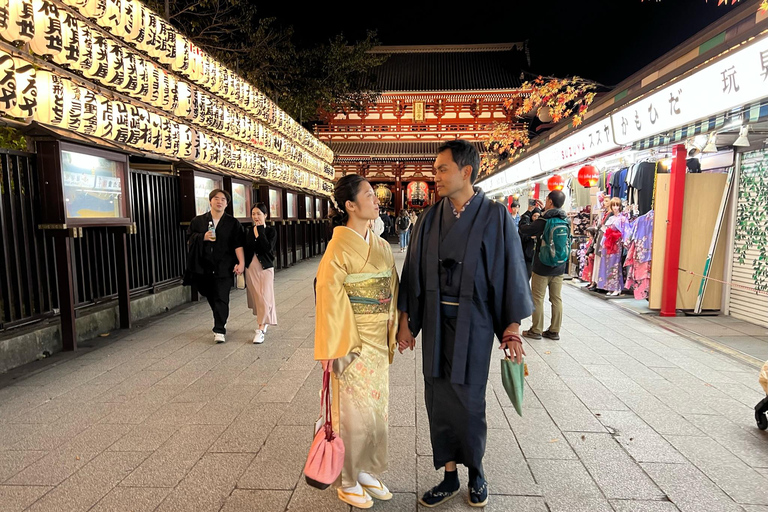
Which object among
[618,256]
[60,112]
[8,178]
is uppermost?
[60,112]

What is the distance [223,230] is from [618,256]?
25.6 ft

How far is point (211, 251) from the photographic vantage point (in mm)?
5840

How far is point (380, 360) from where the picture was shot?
2.61 m

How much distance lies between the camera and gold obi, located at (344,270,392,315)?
256 centimetres

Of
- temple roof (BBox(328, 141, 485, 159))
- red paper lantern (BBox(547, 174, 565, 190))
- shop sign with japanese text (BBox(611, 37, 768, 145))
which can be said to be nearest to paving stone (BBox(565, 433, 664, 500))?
shop sign with japanese text (BBox(611, 37, 768, 145))

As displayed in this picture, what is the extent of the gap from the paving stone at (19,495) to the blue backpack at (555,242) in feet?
18.4

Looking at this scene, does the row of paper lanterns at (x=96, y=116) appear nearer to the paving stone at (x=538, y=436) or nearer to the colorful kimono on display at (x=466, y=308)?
the colorful kimono on display at (x=466, y=308)

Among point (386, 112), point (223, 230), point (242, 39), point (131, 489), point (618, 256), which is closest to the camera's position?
point (131, 489)

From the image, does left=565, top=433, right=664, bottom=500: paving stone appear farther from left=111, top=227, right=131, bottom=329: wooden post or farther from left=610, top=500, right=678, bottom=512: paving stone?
left=111, top=227, right=131, bottom=329: wooden post

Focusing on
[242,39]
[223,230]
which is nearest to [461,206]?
[223,230]

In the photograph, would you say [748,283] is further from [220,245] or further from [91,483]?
[91,483]

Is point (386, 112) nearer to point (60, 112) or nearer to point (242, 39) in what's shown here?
point (242, 39)

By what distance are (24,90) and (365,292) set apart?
428 cm

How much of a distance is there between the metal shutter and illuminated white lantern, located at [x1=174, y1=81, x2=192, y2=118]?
9.15 m
